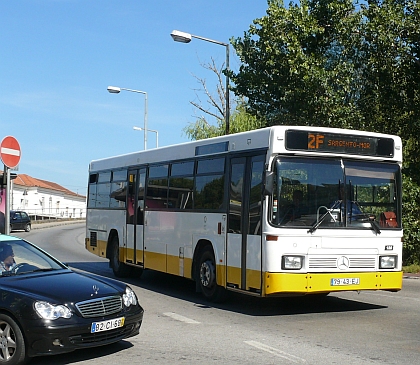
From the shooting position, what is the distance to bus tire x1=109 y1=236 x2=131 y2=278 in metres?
18.0

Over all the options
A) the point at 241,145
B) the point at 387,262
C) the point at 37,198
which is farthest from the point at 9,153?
the point at 37,198

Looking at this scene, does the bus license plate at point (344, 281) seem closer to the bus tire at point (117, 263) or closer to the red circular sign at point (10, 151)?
the red circular sign at point (10, 151)

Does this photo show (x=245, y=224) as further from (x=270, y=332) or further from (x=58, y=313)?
(x=58, y=313)

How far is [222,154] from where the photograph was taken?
13.1m

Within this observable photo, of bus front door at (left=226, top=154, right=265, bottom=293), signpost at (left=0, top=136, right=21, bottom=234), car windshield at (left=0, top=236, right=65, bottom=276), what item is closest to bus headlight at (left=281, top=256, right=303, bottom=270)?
bus front door at (left=226, top=154, right=265, bottom=293)

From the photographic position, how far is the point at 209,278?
520 inches

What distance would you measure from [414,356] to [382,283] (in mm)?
3595

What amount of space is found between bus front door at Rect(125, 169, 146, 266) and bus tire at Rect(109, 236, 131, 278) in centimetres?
67

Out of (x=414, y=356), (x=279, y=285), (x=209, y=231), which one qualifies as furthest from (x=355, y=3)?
(x=414, y=356)

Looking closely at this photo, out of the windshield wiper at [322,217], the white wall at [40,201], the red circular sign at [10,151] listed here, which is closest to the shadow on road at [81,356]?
the windshield wiper at [322,217]

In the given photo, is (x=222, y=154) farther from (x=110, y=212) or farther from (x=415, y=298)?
(x=110, y=212)

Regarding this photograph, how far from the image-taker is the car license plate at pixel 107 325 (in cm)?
789

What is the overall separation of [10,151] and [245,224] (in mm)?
4482

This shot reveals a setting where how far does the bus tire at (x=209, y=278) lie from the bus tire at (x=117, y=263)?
4.71 metres
